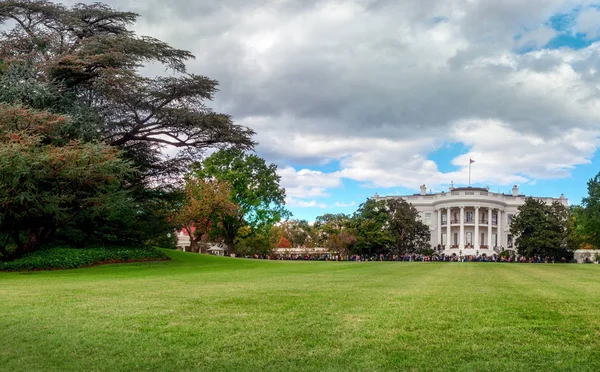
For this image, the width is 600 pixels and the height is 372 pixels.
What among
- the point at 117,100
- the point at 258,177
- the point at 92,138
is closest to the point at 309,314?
the point at 92,138

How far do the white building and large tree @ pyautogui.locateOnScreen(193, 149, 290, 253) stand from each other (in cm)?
3223

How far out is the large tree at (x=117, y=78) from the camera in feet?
85.4

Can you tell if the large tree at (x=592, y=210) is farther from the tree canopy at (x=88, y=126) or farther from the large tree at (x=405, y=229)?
the tree canopy at (x=88, y=126)

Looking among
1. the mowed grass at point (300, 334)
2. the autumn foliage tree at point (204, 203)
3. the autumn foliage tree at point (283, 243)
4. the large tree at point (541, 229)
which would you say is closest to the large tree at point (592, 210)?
the large tree at point (541, 229)

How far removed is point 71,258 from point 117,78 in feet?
29.6

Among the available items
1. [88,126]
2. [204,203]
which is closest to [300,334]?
[88,126]

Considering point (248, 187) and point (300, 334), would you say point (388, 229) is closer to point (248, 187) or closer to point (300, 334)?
point (248, 187)

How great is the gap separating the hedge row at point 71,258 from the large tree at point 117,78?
16.5 ft

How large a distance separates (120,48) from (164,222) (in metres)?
12.5

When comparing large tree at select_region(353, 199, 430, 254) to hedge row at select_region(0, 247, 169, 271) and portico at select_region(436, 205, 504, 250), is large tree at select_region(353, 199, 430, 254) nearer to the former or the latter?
portico at select_region(436, 205, 504, 250)

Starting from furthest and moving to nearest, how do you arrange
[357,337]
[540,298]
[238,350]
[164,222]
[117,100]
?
[164,222] → [117,100] → [540,298] → [357,337] → [238,350]

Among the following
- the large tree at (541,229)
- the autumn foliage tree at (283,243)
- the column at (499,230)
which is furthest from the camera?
the autumn foliage tree at (283,243)

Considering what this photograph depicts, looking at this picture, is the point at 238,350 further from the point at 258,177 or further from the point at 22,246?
the point at 258,177

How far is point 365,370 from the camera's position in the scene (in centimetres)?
580
